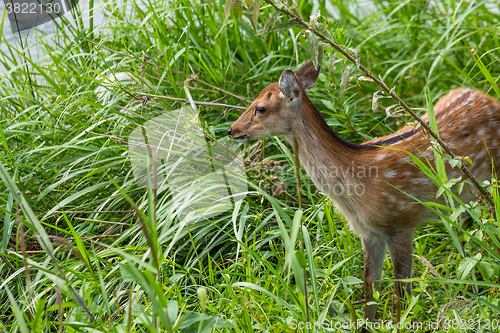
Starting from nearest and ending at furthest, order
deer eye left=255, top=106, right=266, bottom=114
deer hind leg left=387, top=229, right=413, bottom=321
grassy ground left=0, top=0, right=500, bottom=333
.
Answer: grassy ground left=0, top=0, right=500, bottom=333 < deer hind leg left=387, top=229, right=413, bottom=321 < deer eye left=255, top=106, right=266, bottom=114

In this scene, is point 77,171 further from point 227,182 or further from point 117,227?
point 227,182

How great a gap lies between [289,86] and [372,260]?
112 centimetres

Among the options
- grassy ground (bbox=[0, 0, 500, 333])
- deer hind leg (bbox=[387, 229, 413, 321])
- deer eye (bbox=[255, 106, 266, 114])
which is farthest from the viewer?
deer eye (bbox=[255, 106, 266, 114])

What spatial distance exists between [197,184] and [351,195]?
1.02 m

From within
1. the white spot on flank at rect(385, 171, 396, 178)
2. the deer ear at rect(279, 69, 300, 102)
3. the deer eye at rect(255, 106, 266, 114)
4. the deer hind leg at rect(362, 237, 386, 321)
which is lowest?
the deer hind leg at rect(362, 237, 386, 321)

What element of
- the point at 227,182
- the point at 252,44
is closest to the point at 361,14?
the point at 252,44

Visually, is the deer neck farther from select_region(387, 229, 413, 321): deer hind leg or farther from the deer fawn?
select_region(387, 229, 413, 321): deer hind leg

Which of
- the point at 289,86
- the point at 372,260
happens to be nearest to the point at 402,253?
the point at 372,260

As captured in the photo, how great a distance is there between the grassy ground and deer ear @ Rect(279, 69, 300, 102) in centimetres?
28

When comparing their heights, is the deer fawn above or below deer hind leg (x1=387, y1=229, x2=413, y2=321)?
above

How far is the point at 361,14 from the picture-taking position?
5.14 meters

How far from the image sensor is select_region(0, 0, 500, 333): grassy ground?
2141 millimetres

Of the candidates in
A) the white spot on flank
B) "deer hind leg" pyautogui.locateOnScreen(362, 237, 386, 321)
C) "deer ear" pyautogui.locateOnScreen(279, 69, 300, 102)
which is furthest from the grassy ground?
the white spot on flank

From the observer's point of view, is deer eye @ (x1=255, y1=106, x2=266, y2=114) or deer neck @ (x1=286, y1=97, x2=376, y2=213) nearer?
deer neck @ (x1=286, y1=97, x2=376, y2=213)
